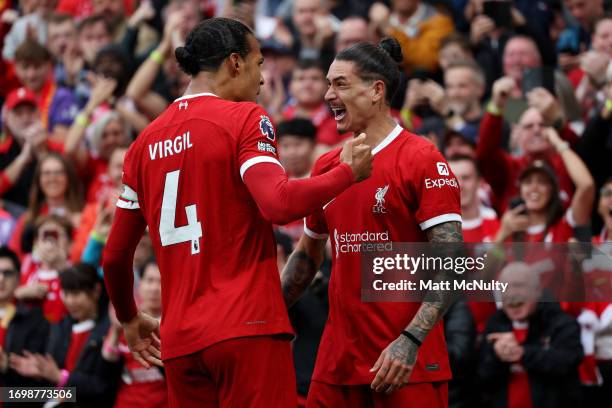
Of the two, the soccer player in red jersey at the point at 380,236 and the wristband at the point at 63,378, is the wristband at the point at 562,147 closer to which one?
the soccer player in red jersey at the point at 380,236

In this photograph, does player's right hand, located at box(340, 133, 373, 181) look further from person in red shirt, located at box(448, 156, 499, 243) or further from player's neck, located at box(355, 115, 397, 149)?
person in red shirt, located at box(448, 156, 499, 243)

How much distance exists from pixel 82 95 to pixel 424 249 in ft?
27.0

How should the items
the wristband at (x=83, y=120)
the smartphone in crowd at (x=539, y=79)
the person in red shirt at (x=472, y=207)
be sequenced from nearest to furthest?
the person in red shirt at (x=472, y=207), the smartphone in crowd at (x=539, y=79), the wristband at (x=83, y=120)

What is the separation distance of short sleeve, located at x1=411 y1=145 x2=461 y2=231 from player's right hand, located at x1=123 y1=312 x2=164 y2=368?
1436 mm

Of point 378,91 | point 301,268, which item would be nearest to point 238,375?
point 301,268

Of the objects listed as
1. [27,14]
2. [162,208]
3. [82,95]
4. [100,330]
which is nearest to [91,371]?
[100,330]

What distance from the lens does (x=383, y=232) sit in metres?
5.99

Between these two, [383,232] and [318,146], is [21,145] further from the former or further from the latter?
[383,232]

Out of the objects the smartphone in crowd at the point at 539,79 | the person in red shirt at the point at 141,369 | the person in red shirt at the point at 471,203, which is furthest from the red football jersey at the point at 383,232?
the smartphone in crowd at the point at 539,79

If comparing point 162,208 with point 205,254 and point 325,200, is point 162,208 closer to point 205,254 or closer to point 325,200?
point 205,254

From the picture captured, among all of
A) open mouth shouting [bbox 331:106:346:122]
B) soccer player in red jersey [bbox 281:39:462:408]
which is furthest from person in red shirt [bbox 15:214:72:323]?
open mouth shouting [bbox 331:106:346:122]

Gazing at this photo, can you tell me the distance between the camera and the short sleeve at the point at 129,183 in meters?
5.76

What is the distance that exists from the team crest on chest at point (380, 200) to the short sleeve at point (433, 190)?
0.49ft

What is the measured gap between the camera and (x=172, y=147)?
556 cm
